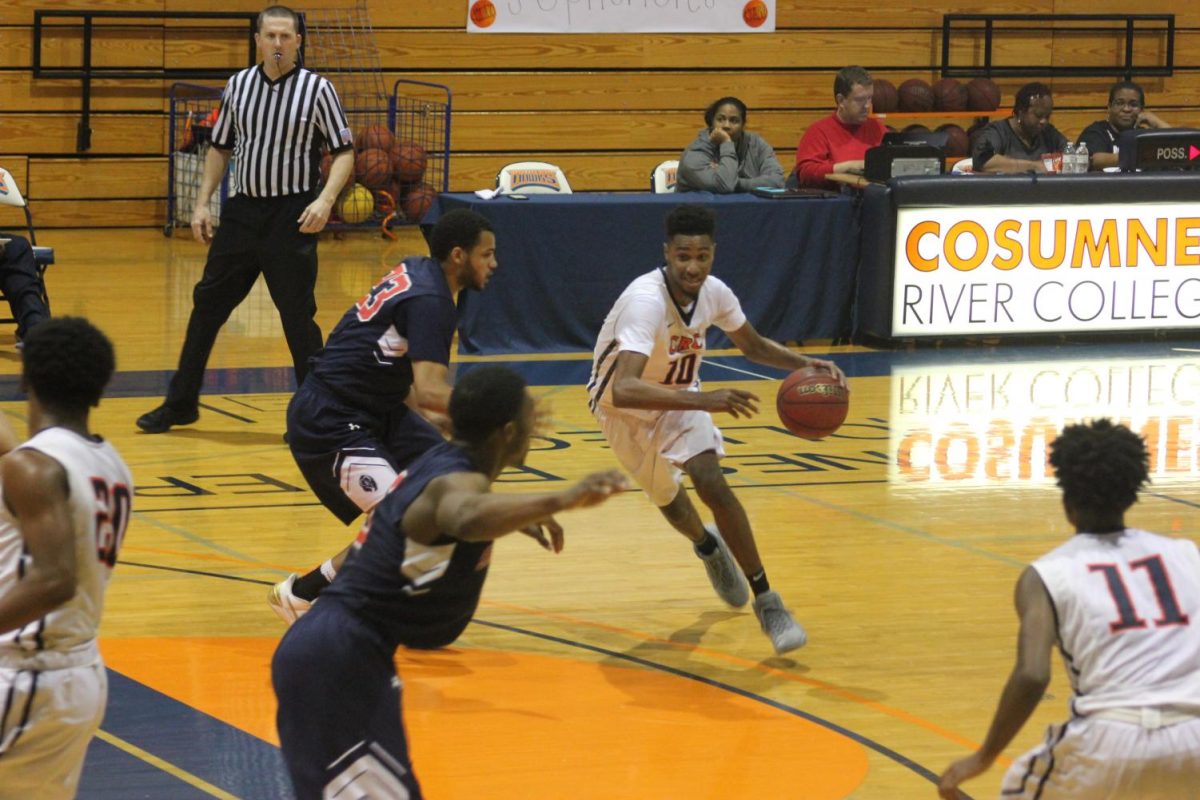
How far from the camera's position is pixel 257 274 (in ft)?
30.2

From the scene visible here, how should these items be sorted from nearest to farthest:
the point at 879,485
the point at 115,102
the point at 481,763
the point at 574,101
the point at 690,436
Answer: the point at 481,763
the point at 690,436
the point at 879,485
the point at 115,102
the point at 574,101

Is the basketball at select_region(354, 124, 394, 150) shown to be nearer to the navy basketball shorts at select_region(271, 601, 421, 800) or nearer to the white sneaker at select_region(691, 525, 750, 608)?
the white sneaker at select_region(691, 525, 750, 608)

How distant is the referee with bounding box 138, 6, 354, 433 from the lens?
9148 mm

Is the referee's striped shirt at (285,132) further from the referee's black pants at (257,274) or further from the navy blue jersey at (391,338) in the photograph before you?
the navy blue jersey at (391,338)

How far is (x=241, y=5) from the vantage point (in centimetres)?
1766

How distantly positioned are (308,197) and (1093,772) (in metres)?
6.55

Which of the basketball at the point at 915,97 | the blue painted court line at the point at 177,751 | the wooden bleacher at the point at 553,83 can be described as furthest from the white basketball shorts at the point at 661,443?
the basketball at the point at 915,97

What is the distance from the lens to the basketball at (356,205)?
1711 centimetres

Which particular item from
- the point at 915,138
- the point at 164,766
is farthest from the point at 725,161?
the point at 164,766

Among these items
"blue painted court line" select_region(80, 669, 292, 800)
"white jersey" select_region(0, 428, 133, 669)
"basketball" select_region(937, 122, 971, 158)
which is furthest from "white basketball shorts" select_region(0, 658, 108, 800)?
"basketball" select_region(937, 122, 971, 158)

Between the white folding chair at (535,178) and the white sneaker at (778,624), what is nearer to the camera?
the white sneaker at (778,624)

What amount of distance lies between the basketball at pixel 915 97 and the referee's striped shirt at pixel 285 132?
10.0m

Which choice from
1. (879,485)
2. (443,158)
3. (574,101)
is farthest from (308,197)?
(574,101)

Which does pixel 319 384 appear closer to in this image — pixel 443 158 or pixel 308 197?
pixel 308 197
